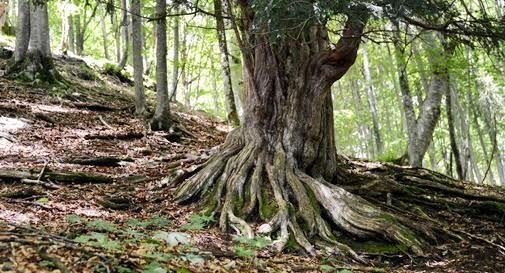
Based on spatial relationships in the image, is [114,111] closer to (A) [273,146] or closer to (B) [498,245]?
(A) [273,146]

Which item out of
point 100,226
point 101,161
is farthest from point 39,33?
point 100,226

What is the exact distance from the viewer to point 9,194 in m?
5.70

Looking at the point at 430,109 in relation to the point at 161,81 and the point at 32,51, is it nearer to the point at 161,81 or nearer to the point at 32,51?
the point at 161,81

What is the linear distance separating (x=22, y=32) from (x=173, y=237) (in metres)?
10.5

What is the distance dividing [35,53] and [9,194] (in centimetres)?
793

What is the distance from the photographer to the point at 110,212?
230 inches

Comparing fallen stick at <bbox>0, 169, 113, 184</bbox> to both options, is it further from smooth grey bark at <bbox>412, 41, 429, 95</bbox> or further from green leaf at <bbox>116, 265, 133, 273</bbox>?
smooth grey bark at <bbox>412, 41, 429, 95</bbox>

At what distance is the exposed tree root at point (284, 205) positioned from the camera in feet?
18.8

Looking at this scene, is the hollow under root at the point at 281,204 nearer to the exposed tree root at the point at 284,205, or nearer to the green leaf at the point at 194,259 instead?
the exposed tree root at the point at 284,205

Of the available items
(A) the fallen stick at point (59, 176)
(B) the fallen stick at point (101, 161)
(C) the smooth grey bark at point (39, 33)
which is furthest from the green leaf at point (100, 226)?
(C) the smooth grey bark at point (39, 33)

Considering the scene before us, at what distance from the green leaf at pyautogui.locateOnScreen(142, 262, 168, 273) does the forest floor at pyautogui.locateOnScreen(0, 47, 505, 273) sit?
14 millimetres

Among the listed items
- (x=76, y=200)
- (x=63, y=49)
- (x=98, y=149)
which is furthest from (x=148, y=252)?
(x=63, y=49)

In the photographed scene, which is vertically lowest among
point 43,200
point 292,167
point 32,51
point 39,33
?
point 43,200

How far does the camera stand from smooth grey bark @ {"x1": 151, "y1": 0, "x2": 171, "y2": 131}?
35.8 ft
